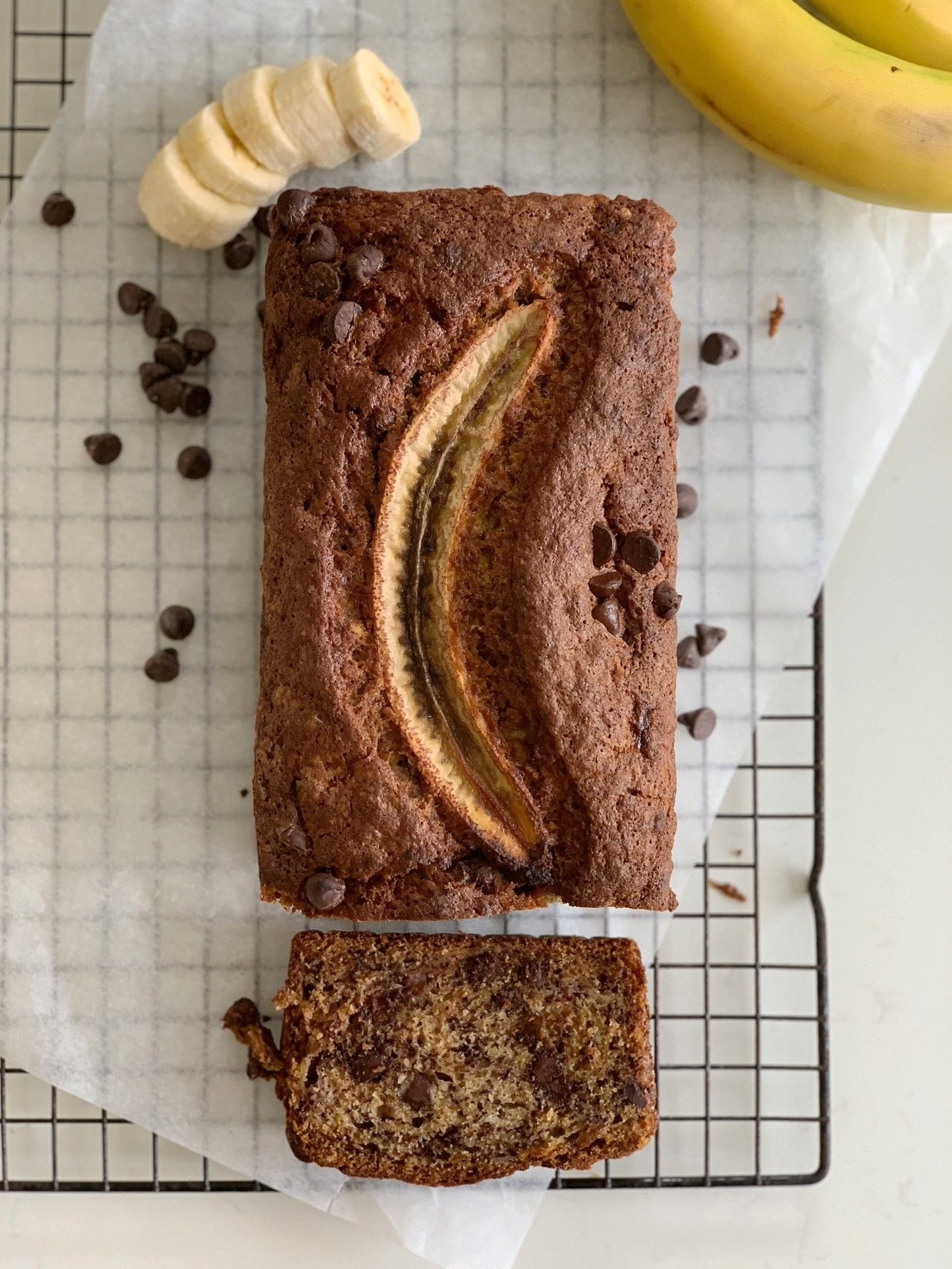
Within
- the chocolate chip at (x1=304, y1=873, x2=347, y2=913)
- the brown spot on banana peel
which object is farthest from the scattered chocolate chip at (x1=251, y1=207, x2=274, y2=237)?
the chocolate chip at (x1=304, y1=873, x2=347, y2=913)

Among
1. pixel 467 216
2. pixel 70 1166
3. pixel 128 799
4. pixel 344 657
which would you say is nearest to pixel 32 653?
pixel 128 799

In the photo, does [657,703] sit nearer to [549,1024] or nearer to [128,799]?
[549,1024]

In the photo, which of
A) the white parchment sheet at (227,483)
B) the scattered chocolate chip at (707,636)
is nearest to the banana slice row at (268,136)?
the white parchment sheet at (227,483)

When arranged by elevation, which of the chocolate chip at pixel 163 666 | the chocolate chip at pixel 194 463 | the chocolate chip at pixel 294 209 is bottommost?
the chocolate chip at pixel 163 666

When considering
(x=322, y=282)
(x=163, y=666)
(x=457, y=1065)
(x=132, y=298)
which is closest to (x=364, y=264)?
(x=322, y=282)

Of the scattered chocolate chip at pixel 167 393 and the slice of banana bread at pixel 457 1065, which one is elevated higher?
the scattered chocolate chip at pixel 167 393

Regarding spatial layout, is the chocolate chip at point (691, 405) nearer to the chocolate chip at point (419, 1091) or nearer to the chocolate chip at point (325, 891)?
the chocolate chip at point (325, 891)

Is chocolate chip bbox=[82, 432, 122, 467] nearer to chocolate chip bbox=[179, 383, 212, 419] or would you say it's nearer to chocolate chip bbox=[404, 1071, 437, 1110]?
chocolate chip bbox=[179, 383, 212, 419]

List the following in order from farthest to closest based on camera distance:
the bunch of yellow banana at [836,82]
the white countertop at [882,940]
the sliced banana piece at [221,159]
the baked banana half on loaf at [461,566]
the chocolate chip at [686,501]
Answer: the white countertop at [882,940] → the chocolate chip at [686,501] → the sliced banana piece at [221,159] → the bunch of yellow banana at [836,82] → the baked banana half on loaf at [461,566]
